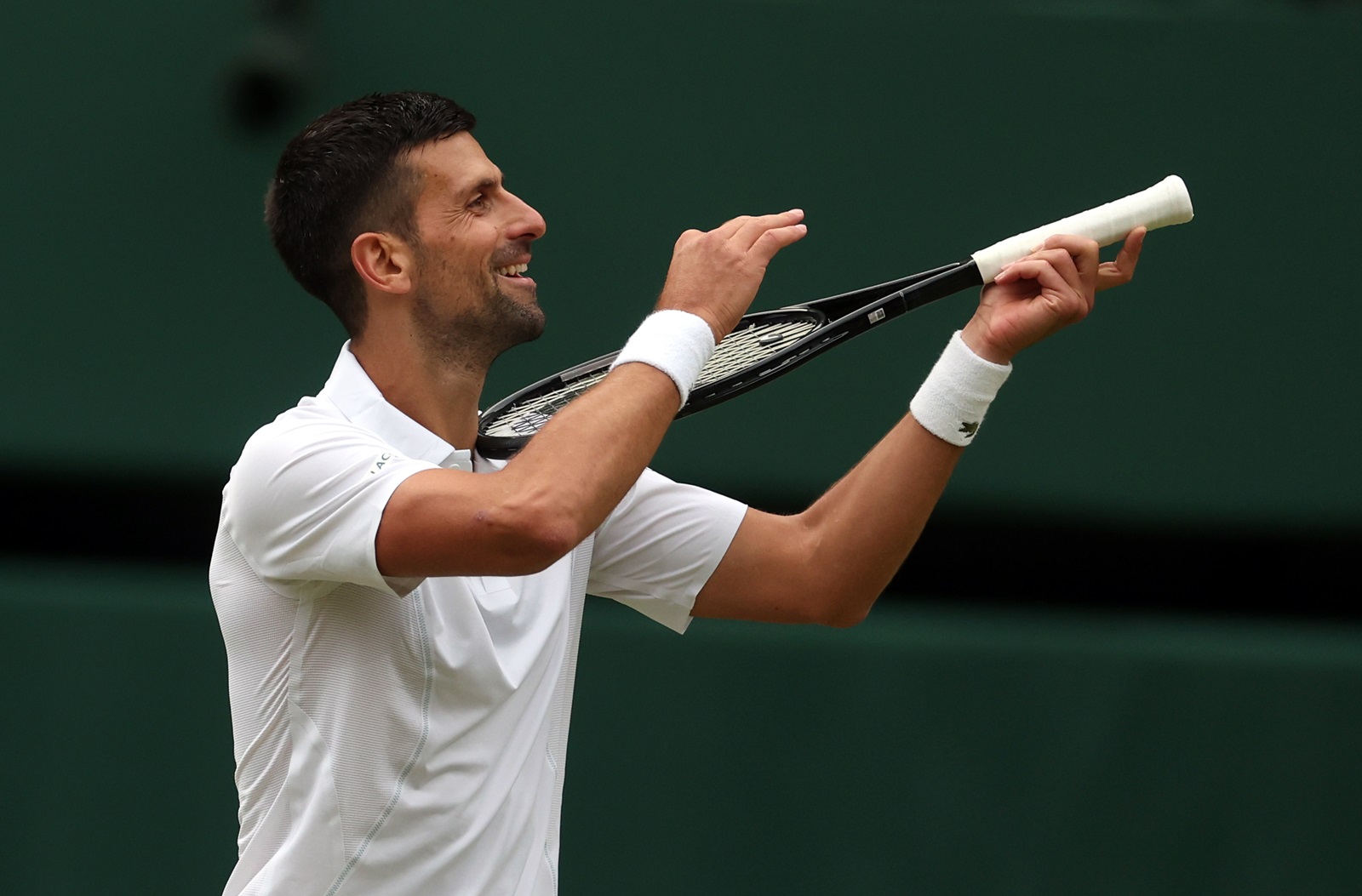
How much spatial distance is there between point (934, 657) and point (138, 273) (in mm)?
2045

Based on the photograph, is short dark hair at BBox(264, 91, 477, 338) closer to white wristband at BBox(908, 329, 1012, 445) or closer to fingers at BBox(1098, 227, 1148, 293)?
white wristband at BBox(908, 329, 1012, 445)

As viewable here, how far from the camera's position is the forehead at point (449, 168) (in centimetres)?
214

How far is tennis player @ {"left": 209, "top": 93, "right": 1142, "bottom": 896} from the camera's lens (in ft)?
5.74

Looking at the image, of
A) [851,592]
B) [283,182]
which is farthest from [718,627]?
[283,182]

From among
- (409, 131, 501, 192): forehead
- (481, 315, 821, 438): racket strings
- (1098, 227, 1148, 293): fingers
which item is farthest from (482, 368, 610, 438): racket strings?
(1098, 227, 1148, 293): fingers

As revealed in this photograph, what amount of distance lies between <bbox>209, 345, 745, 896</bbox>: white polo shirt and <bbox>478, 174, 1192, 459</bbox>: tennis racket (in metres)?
0.36

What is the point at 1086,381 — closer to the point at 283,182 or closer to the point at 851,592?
the point at 851,592

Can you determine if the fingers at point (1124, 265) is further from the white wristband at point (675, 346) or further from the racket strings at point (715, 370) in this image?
the white wristband at point (675, 346)

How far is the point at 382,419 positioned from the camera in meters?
2.02

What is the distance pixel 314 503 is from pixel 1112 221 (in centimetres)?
107

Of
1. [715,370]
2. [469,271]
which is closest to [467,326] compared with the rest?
[469,271]

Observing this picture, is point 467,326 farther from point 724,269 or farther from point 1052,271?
point 1052,271

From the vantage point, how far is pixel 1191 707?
361 cm

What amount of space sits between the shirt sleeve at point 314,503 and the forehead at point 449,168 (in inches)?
16.6
